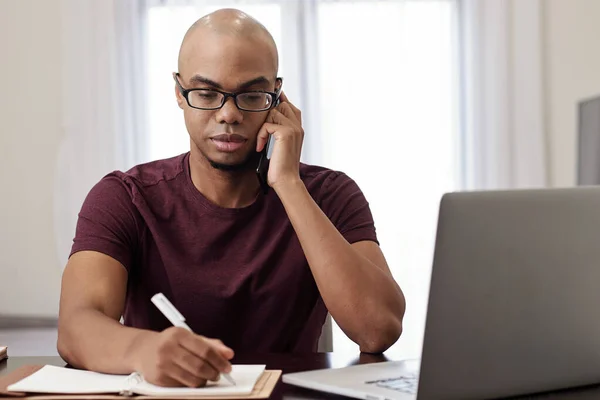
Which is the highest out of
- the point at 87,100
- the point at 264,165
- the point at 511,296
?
the point at 87,100

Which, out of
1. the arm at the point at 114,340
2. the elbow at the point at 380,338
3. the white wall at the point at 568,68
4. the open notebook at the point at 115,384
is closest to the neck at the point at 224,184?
the arm at the point at 114,340

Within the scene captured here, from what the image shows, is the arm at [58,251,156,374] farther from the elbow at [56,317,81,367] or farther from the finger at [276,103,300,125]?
the finger at [276,103,300,125]

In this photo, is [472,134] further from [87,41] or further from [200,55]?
[200,55]

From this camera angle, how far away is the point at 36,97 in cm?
427

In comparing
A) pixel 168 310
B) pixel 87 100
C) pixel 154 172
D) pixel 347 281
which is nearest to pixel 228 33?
pixel 154 172

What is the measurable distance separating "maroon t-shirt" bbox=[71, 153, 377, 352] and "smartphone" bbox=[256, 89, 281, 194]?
0.15 feet

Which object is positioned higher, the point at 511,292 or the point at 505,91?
the point at 505,91

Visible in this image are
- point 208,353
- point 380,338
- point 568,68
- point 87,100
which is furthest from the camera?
point 568,68

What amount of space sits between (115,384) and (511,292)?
54cm

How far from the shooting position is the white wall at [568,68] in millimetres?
4293

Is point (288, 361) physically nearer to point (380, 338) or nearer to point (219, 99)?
point (380, 338)

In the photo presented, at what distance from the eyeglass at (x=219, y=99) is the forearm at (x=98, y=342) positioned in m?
0.48

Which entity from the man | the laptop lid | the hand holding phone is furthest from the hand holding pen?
the hand holding phone

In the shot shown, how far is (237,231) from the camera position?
178 cm
